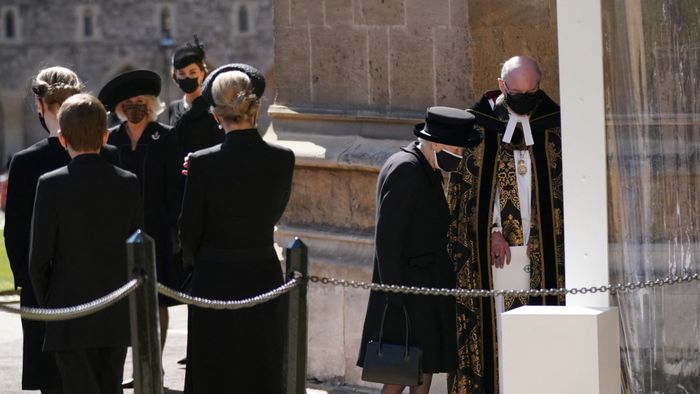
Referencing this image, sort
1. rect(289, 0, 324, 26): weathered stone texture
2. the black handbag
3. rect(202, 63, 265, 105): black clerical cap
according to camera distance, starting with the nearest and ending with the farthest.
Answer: the black handbag
rect(202, 63, 265, 105): black clerical cap
rect(289, 0, 324, 26): weathered stone texture

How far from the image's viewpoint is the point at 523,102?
705 cm

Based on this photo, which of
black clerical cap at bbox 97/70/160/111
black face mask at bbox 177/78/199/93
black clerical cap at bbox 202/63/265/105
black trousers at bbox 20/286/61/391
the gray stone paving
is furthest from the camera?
black face mask at bbox 177/78/199/93

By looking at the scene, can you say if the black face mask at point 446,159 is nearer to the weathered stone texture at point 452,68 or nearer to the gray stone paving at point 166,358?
the weathered stone texture at point 452,68

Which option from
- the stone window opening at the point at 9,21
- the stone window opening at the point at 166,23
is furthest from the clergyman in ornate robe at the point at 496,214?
the stone window opening at the point at 9,21

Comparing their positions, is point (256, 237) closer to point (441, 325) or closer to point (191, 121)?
point (441, 325)

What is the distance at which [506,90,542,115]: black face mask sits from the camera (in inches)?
278

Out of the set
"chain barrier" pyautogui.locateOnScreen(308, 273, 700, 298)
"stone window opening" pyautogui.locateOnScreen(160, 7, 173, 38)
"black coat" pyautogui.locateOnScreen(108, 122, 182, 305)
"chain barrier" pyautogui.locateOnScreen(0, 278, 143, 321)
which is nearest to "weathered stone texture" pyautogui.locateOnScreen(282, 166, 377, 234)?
"black coat" pyautogui.locateOnScreen(108, 122, 182, 305)

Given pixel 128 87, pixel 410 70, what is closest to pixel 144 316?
pixel 128 87

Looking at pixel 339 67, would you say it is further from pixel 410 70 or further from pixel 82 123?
pixel 82 123

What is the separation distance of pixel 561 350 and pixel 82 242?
1794 mm

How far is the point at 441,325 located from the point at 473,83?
1794 mm

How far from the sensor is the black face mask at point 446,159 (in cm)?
680

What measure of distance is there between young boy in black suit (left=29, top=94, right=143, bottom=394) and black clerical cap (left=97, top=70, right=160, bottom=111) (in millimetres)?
1645

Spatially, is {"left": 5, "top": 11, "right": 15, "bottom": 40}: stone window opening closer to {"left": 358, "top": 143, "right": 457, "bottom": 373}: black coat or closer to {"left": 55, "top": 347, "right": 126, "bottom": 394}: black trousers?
{"left": 358, "top": 143, "right": 457, "bottom": 373}: black coat
